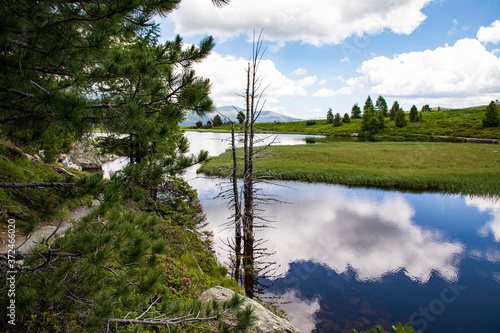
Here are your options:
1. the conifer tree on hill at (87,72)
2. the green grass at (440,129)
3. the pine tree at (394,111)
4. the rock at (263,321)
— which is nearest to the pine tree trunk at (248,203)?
the rock at (263,321)

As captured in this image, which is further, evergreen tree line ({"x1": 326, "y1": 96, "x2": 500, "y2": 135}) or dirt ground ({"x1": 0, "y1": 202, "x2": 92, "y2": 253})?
evergreen tree line ({"x1": 326, "y1": 96, "x2": 500, "y2": 135})

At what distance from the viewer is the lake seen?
30.0ft

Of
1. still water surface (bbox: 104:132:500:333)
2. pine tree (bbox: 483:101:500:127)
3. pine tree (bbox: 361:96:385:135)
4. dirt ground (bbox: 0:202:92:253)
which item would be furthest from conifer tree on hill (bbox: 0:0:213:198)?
pine tree (bbox: 361:96:385:135)

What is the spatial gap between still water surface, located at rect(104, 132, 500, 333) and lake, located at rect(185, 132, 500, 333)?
4 cm

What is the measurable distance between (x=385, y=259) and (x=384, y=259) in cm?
5

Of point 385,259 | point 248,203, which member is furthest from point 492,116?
point 248,203

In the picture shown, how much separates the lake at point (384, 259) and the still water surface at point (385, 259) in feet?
0.13

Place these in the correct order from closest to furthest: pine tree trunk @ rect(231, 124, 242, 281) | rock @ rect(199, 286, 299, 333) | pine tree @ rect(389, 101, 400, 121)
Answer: rock @ rect(199, 286, 299, 333) → pine tree trunk @ rect(231, 124, 242, 281) → pine tree @ rect(389, 101, 400, 121)

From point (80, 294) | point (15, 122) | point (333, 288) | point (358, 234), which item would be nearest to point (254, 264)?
point (333, 288)

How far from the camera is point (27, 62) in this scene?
360cm

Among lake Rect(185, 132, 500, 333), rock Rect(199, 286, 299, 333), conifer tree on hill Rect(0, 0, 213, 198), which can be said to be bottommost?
lake Rect(185, 132, 500, 333)

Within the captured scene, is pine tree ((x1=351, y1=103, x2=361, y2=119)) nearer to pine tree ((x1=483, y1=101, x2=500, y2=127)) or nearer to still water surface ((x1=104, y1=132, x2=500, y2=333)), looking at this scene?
pine tree ((x1=483, y1=101, x2=500, y2=127))

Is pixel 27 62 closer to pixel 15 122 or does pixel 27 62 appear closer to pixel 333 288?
pixel 15 122

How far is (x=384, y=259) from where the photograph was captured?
12.4 metres
